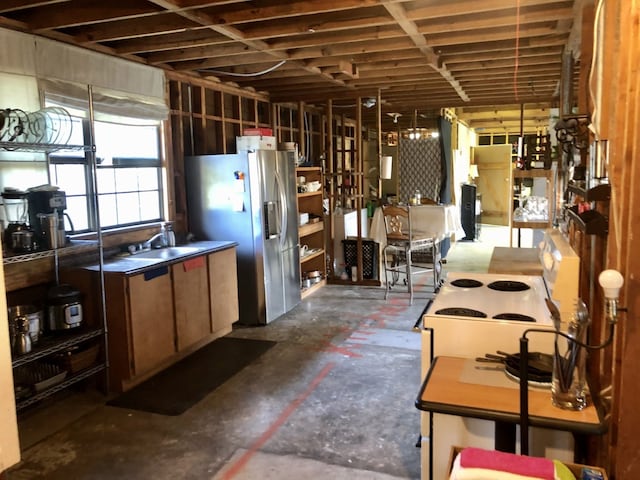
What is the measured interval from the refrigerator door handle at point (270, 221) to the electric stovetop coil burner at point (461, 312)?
3.08 m

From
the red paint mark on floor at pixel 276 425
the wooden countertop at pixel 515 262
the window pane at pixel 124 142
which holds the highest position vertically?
the window pane at pixel 124 142

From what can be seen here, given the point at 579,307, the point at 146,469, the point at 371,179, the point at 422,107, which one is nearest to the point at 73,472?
the point at 146,469

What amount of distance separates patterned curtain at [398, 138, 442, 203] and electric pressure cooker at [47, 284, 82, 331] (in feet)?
22.1

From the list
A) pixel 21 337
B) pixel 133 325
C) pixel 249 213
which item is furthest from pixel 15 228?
pixel 249 213

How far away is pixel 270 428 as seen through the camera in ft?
10.9

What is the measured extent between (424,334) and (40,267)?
2.77 meters

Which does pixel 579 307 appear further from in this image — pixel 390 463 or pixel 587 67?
pixel 390 463

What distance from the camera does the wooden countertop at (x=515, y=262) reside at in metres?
3.68

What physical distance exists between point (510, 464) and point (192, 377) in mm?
3000

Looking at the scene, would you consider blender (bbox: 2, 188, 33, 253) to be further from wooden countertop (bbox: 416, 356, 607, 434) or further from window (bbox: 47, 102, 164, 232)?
wooden countertop (bbox: 416, 356, 607, 434)

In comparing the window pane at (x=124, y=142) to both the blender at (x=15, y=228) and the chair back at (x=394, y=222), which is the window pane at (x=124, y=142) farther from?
the chair back at (x=394, y=222)

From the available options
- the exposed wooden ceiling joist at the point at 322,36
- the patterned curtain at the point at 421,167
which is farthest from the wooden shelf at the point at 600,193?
the patterned curtain at the point at 421,167

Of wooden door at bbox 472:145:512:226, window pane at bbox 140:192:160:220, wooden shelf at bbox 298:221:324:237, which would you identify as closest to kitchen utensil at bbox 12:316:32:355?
window pane at bbox 140:192:160:220

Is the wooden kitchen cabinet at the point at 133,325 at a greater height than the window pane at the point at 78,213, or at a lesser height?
lesser
